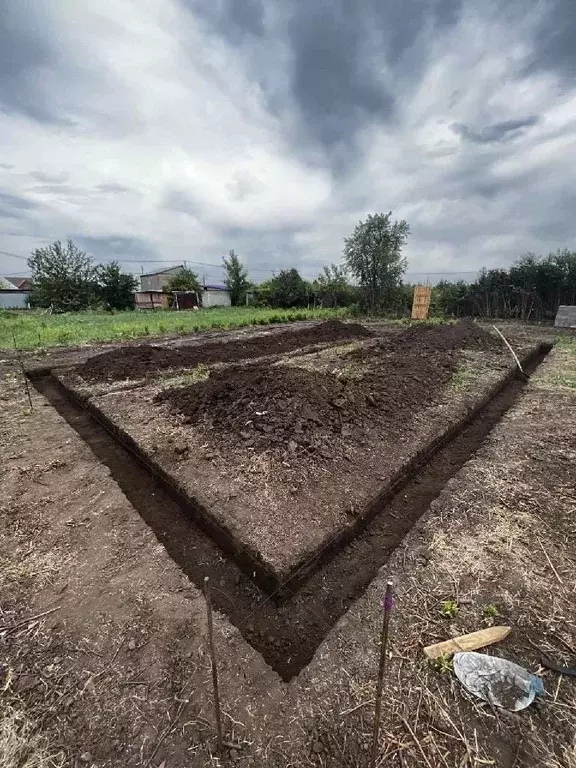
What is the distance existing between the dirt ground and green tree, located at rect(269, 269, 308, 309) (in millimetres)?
22832

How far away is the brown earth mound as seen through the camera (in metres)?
3.36

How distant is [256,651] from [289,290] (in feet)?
79.4

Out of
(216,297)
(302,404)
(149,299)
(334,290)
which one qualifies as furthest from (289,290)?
(302,404)

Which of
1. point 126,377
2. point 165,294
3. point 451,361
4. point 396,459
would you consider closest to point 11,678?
point 396,459

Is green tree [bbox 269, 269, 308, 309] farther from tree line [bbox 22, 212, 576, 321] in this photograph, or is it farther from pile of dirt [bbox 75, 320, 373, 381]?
pile of dirt [bbox 75, 320, 373, 381]

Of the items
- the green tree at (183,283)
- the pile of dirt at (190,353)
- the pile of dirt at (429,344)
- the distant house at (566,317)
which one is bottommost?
the pile of dirt at (190,353)

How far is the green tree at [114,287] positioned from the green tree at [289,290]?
1236cm

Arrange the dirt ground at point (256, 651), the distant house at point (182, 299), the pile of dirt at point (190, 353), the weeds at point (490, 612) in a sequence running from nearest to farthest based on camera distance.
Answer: the dirt ground at point (256, 651)
the weeds at point (490, 612)
the pile of dirt at point (190, 353)
the distant house at point (182, 299)

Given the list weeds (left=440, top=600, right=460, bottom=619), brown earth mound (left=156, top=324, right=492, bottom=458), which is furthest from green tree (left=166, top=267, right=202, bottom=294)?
weeds (left=440, top=600, right=460, bottom=619)

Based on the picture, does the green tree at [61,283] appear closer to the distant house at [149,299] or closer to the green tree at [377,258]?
the distant house at [149,299]

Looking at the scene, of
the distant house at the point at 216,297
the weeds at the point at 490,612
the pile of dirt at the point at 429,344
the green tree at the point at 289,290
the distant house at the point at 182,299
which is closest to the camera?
the weeds at the point at 490,612

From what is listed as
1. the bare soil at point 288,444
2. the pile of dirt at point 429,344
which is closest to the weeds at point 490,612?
the bare soil at point 288,444

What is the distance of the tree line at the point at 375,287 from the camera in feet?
A: 48.8

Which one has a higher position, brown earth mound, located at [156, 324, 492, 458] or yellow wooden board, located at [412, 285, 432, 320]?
yellow wooden board, located at [412, 285, 432, 320]
